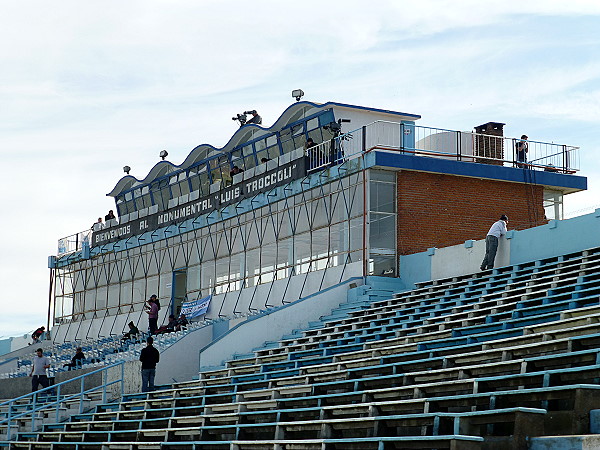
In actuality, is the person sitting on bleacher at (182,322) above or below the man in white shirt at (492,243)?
below

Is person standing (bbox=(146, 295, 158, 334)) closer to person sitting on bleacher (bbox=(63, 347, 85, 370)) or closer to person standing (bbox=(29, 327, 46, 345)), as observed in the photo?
person sitting on bleacher (bbox=(63, 347, 85, 370))

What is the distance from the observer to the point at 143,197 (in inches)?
1378

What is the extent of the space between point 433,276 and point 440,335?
5.90m

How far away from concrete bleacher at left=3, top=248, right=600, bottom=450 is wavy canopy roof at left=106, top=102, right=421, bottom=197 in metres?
6.15

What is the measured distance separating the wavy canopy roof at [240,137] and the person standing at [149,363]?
27.3 feet

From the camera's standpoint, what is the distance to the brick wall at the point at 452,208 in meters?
23.2

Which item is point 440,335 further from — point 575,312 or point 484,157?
point 484,157

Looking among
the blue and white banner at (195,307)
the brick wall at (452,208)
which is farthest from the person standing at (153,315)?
the brick wall at (452,208)

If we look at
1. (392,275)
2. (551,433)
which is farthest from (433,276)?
(551,433)

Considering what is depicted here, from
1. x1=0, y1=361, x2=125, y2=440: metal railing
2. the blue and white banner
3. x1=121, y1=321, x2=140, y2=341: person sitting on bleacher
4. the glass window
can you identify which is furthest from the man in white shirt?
x1=121, y1=321, x2=140, y2=341: person sitting on bleacher

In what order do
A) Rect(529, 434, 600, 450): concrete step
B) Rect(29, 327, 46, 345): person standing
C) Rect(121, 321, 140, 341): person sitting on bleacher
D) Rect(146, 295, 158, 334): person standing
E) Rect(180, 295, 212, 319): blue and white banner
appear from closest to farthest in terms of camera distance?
Rect(529, 434, 600, 450): concrete step < Rect(146, 295, 158, 334): person standing < Rect(180, 295, 212, 319): blue and white banner < Rect(121, 321, 140, 341): person sitting on bleacher < Rect(29, 327, 46, 345): person standing

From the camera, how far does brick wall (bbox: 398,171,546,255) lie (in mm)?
23188

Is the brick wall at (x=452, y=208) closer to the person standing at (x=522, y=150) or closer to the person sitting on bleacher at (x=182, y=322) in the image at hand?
the person standing at (x=522, y=150)

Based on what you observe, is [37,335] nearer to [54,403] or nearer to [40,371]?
[40,371]
